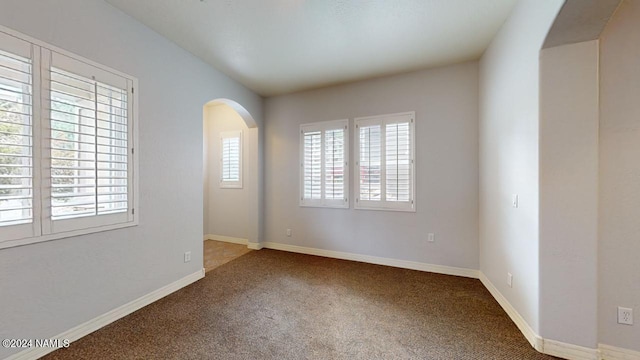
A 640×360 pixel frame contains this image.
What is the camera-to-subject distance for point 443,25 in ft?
8.21

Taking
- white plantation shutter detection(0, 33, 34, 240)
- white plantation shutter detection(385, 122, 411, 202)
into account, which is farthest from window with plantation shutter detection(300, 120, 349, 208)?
white plantation shutter detection(0, 33, 34, 240)

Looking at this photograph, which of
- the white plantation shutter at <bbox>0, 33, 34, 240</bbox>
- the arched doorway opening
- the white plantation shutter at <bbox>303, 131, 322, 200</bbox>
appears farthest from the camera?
the arched doorway opening

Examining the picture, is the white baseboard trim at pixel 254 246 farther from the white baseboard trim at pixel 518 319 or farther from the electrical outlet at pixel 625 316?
the electrical outlet at pixel 625 316

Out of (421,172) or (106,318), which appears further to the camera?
(421,172)

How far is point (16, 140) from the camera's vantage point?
1679 millimetres

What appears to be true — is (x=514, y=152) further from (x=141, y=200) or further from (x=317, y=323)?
(x=141, y=200)

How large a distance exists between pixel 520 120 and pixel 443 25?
1.22m

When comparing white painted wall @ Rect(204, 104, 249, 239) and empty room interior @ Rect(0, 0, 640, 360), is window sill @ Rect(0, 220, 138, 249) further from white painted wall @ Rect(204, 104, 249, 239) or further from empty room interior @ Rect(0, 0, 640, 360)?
white painted wall @ Rect(204, 104, 249, 239)

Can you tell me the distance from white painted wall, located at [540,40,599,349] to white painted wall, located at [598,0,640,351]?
0.08 meters

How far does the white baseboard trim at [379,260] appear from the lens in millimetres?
3336

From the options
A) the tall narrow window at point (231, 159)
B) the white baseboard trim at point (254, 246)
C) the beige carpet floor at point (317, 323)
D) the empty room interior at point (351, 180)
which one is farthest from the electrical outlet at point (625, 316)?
the tall narrow window at point (231, 159)

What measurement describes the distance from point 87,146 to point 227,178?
3112 mm

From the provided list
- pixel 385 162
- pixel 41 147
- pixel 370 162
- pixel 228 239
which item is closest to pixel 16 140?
pixel 41 147

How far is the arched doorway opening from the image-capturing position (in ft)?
16.4
